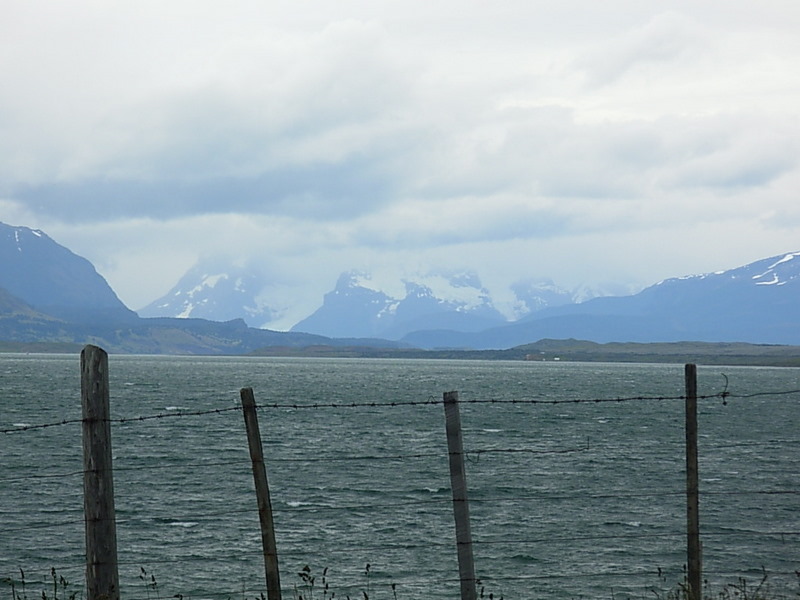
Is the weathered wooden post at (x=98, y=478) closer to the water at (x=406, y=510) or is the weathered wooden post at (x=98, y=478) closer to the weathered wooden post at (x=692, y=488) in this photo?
the water at (x=406, y=510)

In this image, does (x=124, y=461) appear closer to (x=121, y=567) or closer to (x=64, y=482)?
(x=64, y=482)

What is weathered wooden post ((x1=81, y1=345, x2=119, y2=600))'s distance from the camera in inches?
429

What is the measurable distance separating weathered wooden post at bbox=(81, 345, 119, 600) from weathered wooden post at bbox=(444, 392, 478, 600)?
3660mm

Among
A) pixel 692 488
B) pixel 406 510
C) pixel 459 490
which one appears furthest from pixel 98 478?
pixel 406 510

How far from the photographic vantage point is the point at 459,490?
1181 cm

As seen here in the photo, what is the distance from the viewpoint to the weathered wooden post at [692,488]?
12.5 metres

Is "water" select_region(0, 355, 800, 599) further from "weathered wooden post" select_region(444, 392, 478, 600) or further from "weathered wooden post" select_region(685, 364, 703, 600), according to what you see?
"weathered wooden post" select_region(685, 364, 703, 600)

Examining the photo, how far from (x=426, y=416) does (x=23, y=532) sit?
70.4 metres

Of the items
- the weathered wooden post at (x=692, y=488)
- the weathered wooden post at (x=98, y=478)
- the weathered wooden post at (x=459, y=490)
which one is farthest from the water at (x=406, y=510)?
the weathered wooden post at (x=692, y=488)

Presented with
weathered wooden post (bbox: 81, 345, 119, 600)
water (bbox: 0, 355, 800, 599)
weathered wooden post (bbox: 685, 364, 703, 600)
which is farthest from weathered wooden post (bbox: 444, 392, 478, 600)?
weathered wooden post (bbox: 81, 345, 119, 600)

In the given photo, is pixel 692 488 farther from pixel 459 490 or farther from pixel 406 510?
pixel 406 510

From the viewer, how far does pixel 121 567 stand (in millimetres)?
35438

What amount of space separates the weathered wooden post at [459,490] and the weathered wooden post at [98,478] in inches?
144

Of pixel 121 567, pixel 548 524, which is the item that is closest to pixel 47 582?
pixel 121 567
